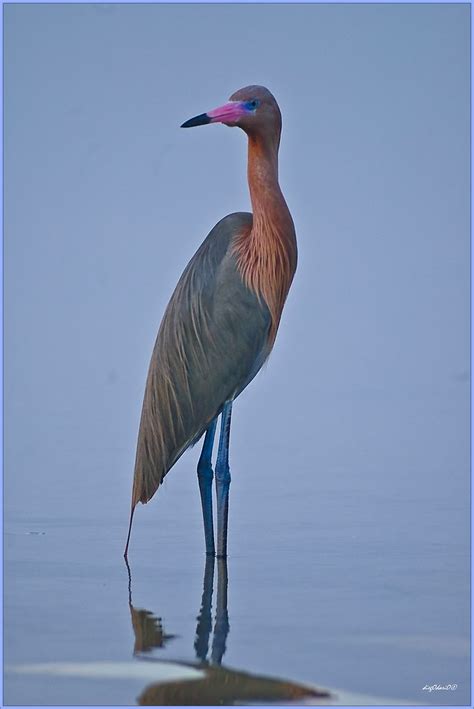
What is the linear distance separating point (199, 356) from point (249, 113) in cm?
107

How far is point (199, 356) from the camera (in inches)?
236

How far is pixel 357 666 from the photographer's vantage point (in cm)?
432

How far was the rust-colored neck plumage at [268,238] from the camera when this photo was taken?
19.8ft

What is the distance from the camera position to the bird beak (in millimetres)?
6051

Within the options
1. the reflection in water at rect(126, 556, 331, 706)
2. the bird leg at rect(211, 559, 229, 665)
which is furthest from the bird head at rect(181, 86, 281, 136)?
the reflection in water at rect(126, 556, 331, 706)

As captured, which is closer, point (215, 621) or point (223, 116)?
point (215, 621)

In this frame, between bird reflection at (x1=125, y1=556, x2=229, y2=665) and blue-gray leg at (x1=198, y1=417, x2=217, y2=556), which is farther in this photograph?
blue-gray leg at (x1=198, y1=417, x2=217, y2=556)

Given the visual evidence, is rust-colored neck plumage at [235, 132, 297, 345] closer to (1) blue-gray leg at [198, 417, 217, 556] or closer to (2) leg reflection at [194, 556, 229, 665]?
(1) blue-gray leg at [198, 417, 217, 556]

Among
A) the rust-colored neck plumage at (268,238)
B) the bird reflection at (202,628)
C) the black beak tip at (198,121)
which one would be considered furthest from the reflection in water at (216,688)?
the black beak tip at (198,121)

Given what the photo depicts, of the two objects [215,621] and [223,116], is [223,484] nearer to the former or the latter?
[215,621]

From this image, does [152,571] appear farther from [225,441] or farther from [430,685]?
[430,685]

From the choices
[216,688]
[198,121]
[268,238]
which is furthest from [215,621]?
[198,121]

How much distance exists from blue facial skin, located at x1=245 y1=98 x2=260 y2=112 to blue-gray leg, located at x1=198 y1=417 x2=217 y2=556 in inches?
53.8

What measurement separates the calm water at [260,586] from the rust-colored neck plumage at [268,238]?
1125 millimetres
